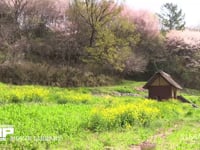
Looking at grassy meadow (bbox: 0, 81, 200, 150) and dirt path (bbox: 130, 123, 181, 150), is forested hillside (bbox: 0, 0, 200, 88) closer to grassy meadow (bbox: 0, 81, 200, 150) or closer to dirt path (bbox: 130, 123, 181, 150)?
grassy meadow (bbox: 0, 81, 200, 150)

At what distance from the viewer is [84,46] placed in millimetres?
35875

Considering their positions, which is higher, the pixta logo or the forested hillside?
the forested hillside

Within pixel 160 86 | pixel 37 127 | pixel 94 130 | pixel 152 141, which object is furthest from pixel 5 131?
pixel 160 86

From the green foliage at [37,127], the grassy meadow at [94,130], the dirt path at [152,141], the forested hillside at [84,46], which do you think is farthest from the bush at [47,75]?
the dirt path at [152,141]

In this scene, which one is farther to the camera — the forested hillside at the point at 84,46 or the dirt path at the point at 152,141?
the forested hillside at the point at 84,46

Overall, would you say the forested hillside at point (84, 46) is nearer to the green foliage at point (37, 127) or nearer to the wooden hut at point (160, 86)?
the wooden hut at point (160, 86)

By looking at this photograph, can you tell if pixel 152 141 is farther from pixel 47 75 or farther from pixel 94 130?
pixel 47 75

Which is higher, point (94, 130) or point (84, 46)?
point (84, 46)

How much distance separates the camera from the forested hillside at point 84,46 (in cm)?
2994

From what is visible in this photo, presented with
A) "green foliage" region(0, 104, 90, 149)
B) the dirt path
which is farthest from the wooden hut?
"green foliage" region(0, 104, 90, 149)

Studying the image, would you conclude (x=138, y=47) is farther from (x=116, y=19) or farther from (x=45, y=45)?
(x=45, y=45)

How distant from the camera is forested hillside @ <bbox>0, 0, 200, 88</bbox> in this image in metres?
29.9

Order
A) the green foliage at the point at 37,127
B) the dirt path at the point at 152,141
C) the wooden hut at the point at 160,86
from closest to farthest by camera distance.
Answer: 1. the green foliage at the point at 37,127
2. the dirt path at the point at 152,141
3. the wooden hut at the point at 160,86

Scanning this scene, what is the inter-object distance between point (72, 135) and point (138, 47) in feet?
106
